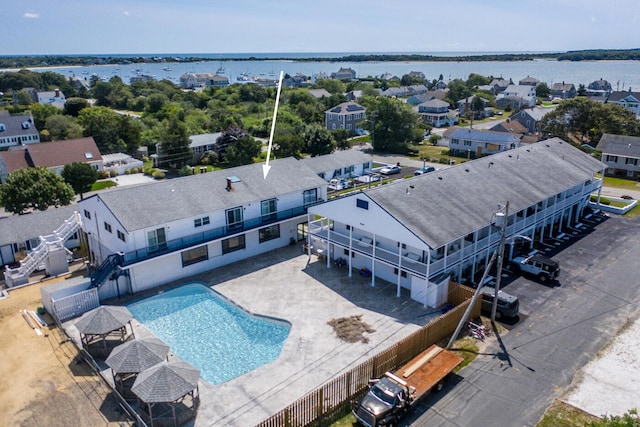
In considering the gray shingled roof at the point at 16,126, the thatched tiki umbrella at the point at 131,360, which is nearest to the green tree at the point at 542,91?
the gray shingled roof at the point at 16,126

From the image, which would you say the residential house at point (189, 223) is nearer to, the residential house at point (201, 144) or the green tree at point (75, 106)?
the residential house at point (201, 144)

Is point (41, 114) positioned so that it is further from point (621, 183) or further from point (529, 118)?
point (621, 183)

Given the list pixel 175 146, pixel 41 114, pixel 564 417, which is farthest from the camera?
pixel 41 114

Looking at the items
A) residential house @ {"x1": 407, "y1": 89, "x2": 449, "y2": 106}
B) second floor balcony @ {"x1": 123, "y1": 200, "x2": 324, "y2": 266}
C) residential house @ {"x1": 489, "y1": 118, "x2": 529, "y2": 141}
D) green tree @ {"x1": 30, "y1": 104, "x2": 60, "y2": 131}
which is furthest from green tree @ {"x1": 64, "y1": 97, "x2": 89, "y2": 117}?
residential house @ {"x1": 489, "y1": 118, "x2": 529, "y2": 141}

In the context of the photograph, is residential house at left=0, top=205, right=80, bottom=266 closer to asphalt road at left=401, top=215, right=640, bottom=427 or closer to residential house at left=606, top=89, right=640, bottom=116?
asphalt road at left=401, top=215, right=640, bottom=427

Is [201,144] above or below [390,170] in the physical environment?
above

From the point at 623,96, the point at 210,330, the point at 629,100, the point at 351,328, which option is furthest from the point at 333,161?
the point at 623,96
